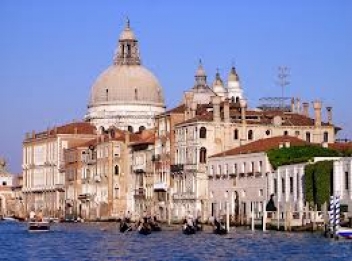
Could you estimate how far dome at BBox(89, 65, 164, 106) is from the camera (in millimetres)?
102250

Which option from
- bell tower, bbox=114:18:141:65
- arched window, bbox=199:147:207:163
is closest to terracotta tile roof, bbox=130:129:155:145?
arched window, bbox=199:147:207:163

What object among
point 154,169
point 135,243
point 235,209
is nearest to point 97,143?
point 154,169

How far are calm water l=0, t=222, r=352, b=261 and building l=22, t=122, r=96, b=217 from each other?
41039 millimetres

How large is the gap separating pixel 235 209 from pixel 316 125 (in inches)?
442

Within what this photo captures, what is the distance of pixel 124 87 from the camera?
102m

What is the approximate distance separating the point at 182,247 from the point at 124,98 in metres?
58.6

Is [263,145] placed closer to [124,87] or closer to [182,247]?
[182,247]

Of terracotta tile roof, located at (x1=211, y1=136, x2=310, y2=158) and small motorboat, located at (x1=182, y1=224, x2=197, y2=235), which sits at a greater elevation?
terracotta tile roof, located at (x1=211, y1=136, x2=310, y2=158)

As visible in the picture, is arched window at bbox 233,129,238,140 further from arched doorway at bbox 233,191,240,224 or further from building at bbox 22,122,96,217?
building at bbox 22,122,96,217

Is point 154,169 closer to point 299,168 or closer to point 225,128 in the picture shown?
point 225,128

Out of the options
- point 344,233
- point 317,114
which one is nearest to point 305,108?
point 317,114

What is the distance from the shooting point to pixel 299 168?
2156 inches

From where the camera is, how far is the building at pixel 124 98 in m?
102

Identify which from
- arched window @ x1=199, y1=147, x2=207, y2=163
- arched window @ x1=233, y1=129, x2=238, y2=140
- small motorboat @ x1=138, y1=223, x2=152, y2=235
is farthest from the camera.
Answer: arched window @ x1=233, y1=129, x2=238, y2=140
